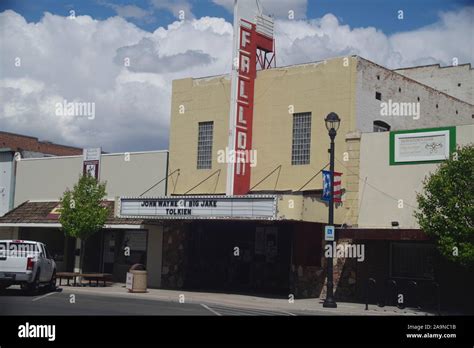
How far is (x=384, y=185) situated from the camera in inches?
1062

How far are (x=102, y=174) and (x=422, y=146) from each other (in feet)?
55.4

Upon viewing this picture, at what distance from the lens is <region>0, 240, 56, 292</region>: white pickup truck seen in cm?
2394

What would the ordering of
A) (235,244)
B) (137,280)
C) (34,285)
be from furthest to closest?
(235,244) < (137,280) < (34,285)

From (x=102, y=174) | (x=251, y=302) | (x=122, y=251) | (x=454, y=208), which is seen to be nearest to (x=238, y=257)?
(x=251, y=302)

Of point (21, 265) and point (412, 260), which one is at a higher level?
point (412, 260)

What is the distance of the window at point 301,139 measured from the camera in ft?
95.6

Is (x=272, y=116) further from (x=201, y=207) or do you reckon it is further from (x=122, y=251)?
(x=122, y=251)

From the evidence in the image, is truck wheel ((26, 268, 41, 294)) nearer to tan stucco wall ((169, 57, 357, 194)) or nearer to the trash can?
the trash can

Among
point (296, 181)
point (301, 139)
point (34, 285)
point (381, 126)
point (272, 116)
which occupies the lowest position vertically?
point (34, 285)

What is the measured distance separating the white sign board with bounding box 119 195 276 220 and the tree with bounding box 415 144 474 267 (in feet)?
19.2

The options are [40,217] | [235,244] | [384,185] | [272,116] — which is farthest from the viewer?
[40,217]

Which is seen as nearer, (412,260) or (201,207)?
(412,260)

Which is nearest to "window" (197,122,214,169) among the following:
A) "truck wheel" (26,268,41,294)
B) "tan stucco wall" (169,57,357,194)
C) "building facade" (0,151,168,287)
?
"tan stucco wall" (169,57,357,194)
